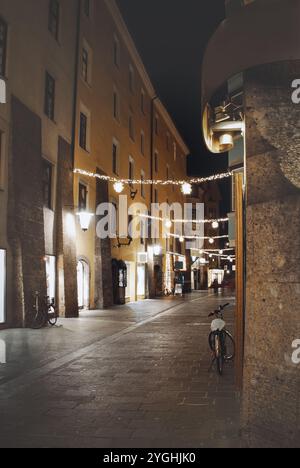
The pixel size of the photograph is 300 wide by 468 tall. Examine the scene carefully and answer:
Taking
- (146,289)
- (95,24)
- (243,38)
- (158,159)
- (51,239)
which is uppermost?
(95,24)

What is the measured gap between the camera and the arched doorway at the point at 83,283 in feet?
74.2

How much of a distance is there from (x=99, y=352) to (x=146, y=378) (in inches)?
123

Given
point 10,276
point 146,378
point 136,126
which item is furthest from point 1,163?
point 136,126

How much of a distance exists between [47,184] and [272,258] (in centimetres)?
1553

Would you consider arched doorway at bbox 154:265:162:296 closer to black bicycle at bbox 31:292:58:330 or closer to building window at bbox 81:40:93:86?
building window at bbox 81:40:93:86

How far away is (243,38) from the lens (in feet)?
17.3

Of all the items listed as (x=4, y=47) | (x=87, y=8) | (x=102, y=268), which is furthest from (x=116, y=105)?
(x=4, y=47)

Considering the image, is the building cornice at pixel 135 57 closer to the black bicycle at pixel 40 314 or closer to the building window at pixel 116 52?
the building window at pixel 116 52

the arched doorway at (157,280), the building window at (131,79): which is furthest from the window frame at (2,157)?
the arched doorway at (157,280)

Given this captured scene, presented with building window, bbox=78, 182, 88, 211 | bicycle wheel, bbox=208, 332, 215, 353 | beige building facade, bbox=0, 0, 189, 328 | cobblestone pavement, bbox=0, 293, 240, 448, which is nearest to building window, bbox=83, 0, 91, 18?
beige building facade, bbox=0, 0, 189, 328

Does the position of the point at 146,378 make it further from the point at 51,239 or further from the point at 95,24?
the point at 95,24

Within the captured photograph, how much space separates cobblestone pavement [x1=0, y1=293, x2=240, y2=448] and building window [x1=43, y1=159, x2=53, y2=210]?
7.05 metres

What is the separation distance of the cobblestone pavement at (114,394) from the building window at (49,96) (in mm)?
9873

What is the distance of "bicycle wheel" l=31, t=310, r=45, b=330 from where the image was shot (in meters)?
15.7
